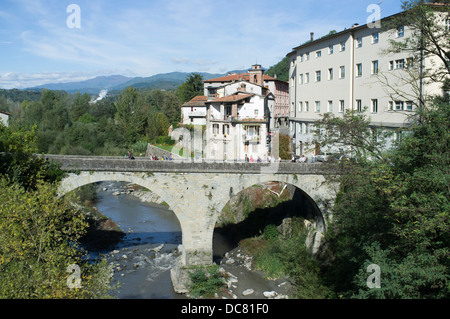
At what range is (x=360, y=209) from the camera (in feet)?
61.1

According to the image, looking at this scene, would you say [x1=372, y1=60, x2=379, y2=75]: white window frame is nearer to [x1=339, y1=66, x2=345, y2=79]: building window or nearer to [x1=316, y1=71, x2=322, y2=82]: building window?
[x1=339, y1=66, x2=345, y2=79]: building window

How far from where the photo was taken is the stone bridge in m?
23.3

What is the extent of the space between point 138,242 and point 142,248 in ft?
4.84

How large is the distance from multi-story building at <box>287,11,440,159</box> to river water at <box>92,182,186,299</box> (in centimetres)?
1258

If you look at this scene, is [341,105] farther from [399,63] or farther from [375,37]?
[399,63]

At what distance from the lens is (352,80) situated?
30.3m

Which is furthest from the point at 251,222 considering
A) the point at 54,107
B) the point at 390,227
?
the point at 54,107

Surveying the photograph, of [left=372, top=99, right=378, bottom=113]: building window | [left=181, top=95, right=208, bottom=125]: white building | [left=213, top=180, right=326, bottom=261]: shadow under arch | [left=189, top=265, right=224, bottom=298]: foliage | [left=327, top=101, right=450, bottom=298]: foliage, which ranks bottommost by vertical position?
[left=189, top=265, right=224, bottom=298]: foliage

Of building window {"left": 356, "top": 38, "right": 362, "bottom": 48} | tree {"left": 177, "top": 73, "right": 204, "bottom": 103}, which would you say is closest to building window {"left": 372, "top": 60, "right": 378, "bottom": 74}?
building window {"left": 356, "top": 38, "right": 362, "bottom": 48}

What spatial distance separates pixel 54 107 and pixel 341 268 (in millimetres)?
63007

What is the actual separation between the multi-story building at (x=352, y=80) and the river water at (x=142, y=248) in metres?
12.6

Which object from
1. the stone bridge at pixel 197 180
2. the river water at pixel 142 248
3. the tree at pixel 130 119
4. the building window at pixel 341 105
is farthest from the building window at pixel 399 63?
the tree at pixel 130 119

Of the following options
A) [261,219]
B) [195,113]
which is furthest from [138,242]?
[195,113]
